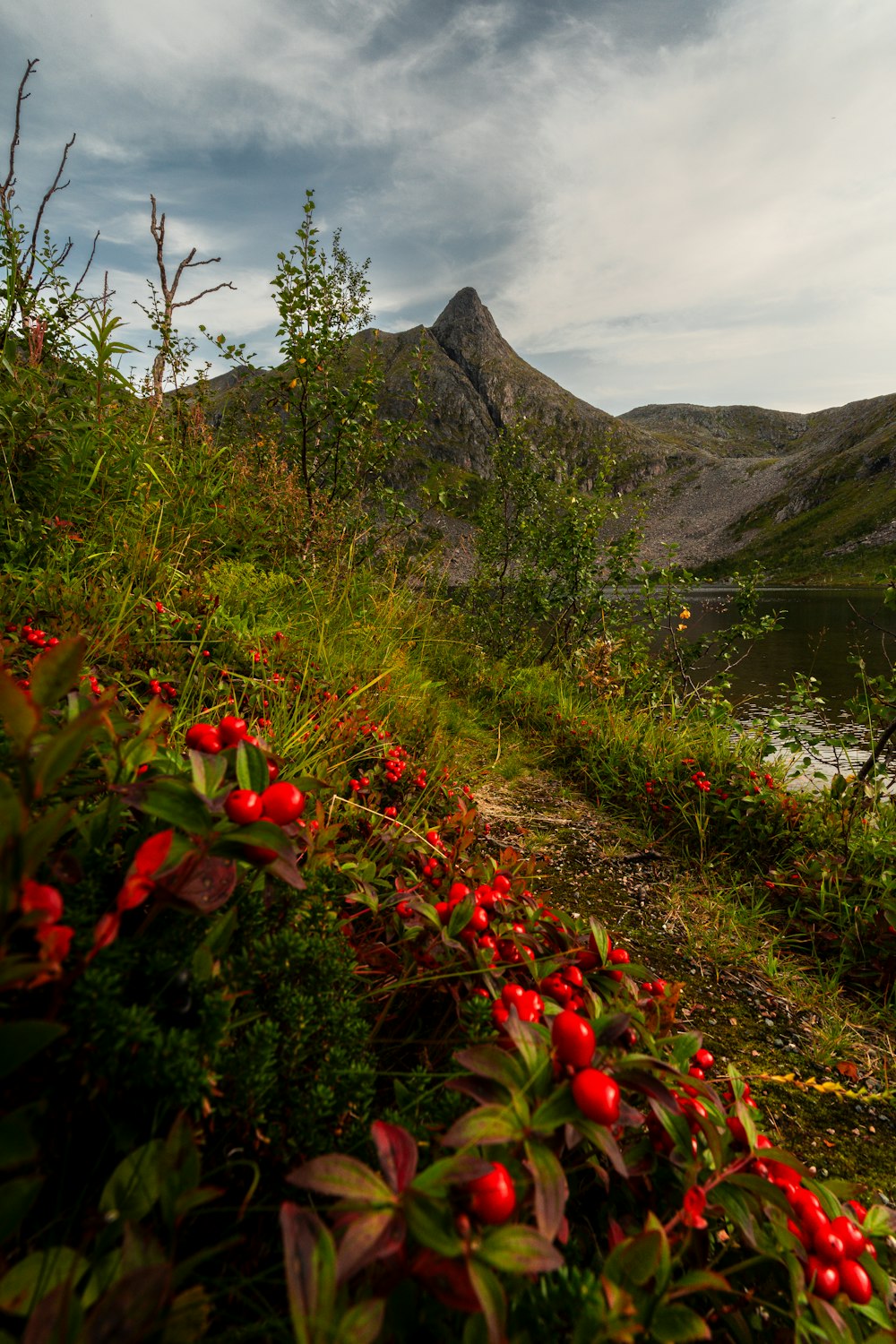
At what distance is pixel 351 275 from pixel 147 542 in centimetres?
454

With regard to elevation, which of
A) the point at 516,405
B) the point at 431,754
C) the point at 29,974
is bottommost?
the point at 431,754

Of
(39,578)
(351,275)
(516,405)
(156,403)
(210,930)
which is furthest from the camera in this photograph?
(516,405)

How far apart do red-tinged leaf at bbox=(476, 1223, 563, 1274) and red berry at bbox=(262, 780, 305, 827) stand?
1.77ft

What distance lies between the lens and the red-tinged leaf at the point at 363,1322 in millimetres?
520

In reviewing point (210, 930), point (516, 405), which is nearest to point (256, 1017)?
point (210, 930)

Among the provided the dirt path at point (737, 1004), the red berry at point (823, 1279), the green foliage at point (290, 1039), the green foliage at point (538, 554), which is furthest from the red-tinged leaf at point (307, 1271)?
the green foliage at point (538, 554)

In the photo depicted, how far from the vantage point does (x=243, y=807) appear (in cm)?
79

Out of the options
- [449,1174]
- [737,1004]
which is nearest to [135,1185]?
[449,1174]

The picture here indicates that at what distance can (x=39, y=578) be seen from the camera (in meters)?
2.28

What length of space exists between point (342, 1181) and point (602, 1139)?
346 mm

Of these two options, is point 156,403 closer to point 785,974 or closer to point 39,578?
point 39,578

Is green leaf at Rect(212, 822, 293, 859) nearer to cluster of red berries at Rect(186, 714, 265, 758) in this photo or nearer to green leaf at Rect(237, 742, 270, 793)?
green leaf at Rect(237, 742, 270, 793)

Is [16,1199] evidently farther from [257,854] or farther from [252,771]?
[252,771]

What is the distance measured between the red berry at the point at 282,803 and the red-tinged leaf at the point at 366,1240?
1.53 feet
